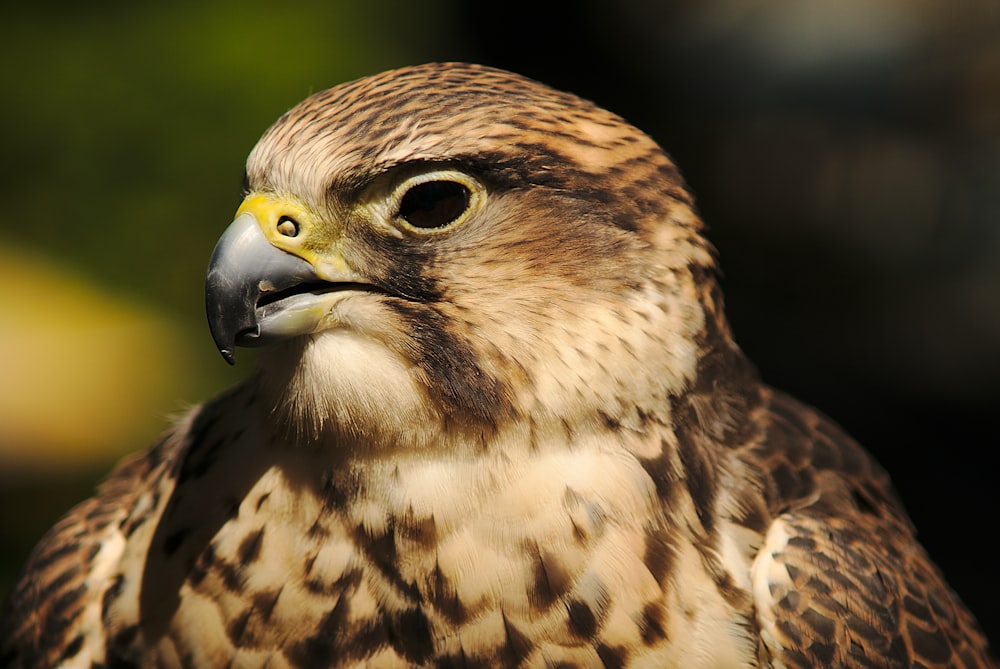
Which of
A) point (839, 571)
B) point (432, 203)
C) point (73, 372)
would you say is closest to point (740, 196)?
point (73, 372)

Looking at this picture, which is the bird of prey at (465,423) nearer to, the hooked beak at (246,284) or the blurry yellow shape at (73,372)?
the hooked beak at (246,284)

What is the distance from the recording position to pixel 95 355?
18.4 feet

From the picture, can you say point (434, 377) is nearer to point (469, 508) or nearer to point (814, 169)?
point (469, 508)

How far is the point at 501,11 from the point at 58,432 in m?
4.46

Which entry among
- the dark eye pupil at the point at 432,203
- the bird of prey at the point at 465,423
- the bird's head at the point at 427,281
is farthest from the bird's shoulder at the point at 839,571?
the dark eye pupil at the point at 432,203

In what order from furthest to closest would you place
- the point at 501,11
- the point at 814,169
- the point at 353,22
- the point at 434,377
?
the point at 501,11 < the point at 353,22 < the point at 814,169 < the point at 434,377

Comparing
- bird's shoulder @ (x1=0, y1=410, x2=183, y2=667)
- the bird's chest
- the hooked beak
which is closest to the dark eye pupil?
the hooked beak

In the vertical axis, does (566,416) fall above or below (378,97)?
below

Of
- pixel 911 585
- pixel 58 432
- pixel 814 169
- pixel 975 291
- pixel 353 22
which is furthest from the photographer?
pixel 353 22

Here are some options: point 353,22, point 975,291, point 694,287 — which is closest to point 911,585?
point 694,287

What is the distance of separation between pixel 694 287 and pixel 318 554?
0.87 metres

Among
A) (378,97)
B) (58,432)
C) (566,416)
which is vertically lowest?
(58,432)

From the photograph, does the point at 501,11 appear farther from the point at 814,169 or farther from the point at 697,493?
the point at 697,493

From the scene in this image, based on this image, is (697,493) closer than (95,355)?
Yes
